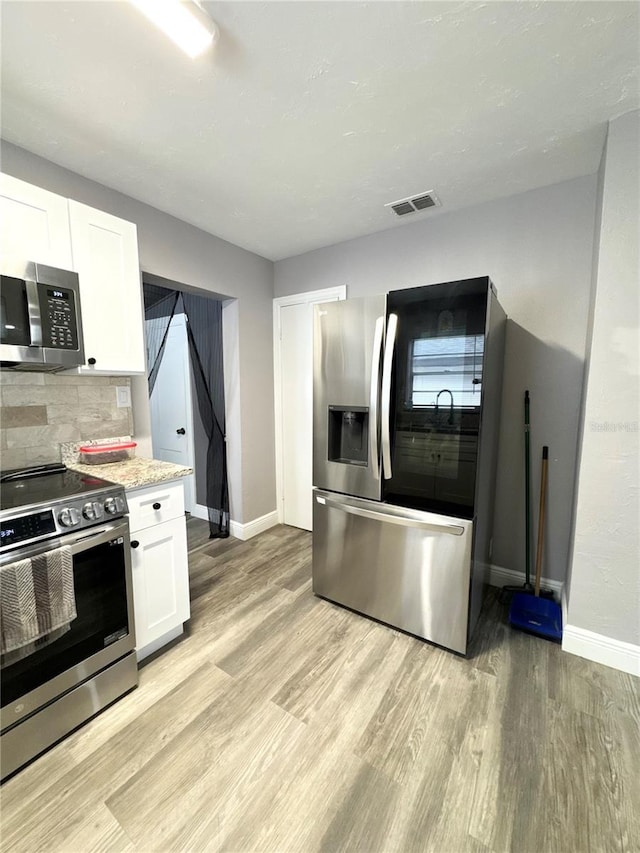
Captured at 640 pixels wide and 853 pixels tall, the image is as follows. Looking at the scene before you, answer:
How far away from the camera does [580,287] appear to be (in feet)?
6.86

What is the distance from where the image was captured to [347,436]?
217cm

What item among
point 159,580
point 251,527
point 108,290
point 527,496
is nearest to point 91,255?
point 108,290

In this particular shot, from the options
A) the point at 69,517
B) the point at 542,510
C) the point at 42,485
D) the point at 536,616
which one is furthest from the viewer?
the point at 542,510

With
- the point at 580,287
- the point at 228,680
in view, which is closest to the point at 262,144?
the point at 580,287

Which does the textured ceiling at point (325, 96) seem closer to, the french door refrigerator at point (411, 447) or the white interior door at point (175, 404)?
the french door refrigerator at point (411, 447)

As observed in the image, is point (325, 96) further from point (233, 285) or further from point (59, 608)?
point (59, 608)

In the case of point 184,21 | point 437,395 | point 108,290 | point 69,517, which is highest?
point 184,21

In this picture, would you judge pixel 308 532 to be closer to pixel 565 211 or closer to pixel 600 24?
pixel 565 211

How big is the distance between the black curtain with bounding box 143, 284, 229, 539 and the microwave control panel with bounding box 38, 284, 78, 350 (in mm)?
1481

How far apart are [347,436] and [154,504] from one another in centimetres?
117

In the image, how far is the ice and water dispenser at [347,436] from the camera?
210 cm

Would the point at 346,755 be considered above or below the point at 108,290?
below

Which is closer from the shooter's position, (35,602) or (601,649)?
(35,602)

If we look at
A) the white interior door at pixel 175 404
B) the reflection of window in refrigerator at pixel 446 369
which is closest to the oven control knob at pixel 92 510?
the reflection of window in refrigerator at pixel 446 369
